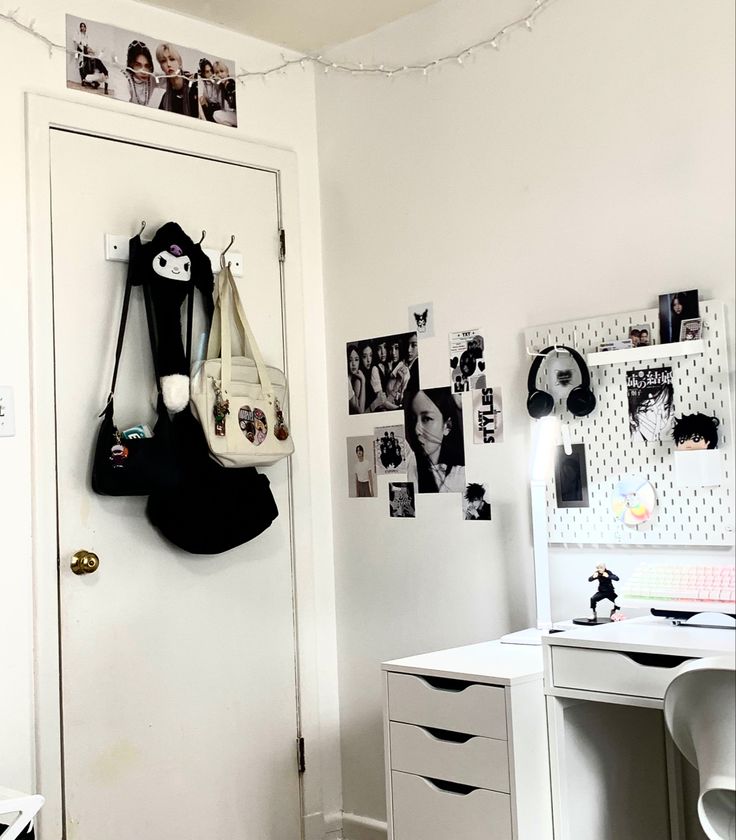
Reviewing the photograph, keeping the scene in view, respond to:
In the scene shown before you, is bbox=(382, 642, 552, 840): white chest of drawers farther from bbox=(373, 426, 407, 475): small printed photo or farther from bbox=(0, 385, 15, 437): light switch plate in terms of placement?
bbox=(0, 385, 15, 437): light switch plate

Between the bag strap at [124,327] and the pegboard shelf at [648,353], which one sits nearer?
the pegboard shelf at [648,353]

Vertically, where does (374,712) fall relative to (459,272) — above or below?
below

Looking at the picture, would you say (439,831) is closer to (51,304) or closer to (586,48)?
(51,304)

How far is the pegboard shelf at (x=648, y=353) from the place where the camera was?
7.49 feet

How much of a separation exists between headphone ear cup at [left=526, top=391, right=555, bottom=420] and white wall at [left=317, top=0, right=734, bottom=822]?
11 centimetres

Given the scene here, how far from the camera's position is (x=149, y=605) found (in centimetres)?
274

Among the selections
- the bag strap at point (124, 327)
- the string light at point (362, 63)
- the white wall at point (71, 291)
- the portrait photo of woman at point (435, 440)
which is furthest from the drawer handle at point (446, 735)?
the string light at point (362, 63)

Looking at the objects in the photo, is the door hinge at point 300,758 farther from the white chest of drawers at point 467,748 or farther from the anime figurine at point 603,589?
the anime figurine at point 603,589

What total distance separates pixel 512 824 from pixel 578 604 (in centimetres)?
64

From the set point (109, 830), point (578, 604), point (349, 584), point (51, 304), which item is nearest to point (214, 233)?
point (51, 304)

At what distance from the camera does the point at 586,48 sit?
8.34 ft

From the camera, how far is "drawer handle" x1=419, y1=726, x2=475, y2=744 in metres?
2.22

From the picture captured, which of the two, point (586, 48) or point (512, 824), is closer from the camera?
point (512, 824)

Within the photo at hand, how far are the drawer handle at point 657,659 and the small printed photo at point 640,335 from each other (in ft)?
2.45
